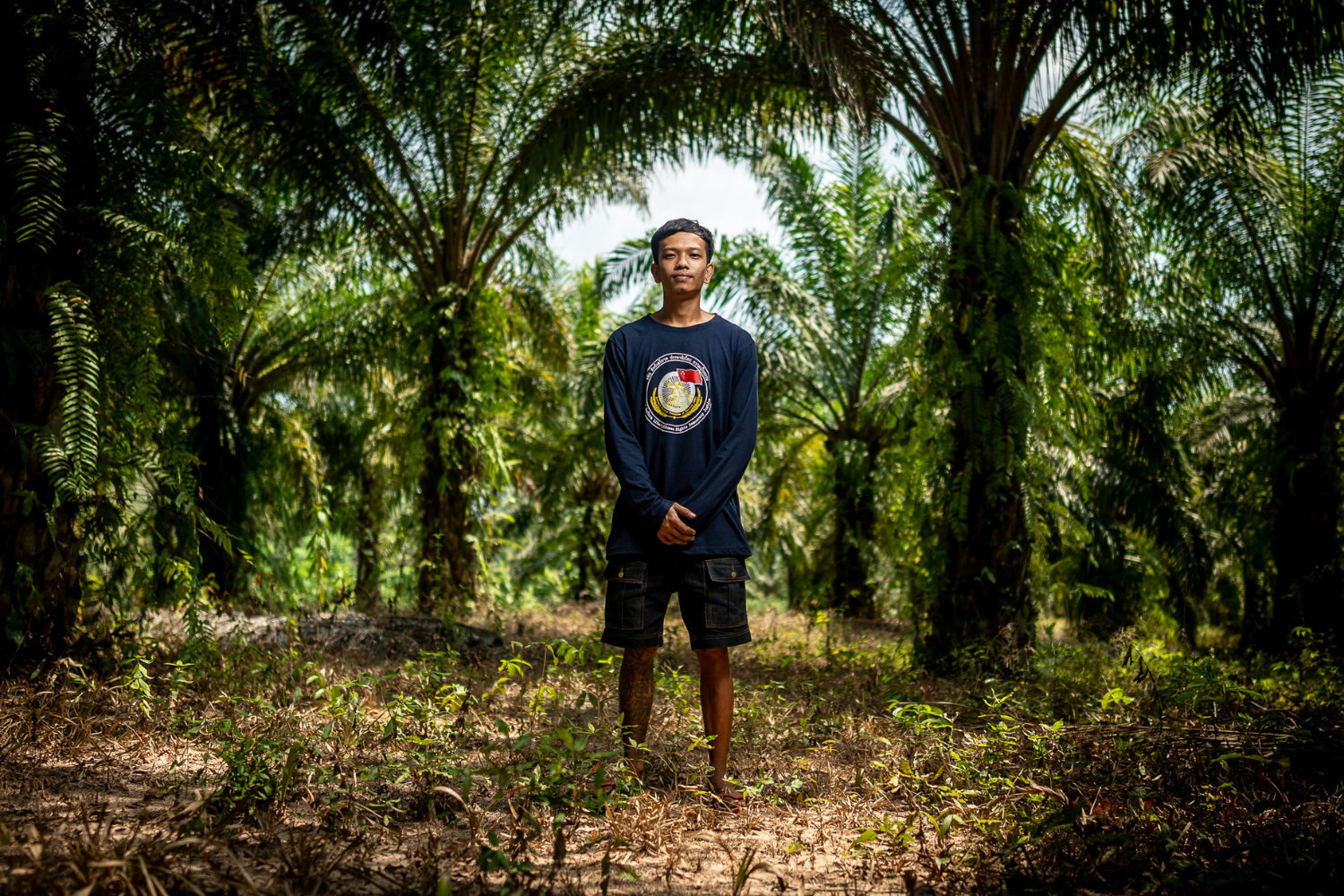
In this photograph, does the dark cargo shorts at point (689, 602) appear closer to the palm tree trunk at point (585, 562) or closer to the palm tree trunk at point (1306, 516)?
the palm tree trunk at point (1306, 516)

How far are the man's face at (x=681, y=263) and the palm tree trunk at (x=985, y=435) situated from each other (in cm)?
265

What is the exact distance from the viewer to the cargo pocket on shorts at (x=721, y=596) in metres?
2.91

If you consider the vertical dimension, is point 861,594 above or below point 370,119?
below

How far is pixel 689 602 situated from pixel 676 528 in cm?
29

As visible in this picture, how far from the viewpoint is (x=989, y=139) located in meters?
5.49

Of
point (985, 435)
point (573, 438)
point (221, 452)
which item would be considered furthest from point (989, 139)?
point (221, 452)

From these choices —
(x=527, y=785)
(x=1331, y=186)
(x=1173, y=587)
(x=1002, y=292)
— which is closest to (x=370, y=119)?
(x=1002, y=292)

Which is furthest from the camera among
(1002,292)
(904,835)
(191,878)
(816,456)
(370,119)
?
(816,456)

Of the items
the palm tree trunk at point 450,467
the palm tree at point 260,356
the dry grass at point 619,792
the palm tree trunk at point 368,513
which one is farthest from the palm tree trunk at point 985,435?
the palm tree trunk at point 368,513

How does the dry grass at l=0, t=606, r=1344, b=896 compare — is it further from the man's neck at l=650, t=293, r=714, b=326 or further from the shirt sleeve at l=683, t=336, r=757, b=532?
the man's neck at l=650, t=293, r=714, b=326

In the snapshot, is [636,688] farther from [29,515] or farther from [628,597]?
[29,515]

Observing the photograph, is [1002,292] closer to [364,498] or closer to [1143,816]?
[1143,816]

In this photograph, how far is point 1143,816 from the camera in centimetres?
261

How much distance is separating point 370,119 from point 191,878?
6324 millimetres
